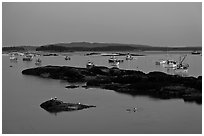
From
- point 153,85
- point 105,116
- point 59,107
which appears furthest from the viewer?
point 153,85

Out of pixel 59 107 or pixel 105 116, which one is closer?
pixel 105 116

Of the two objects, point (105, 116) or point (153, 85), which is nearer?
point (105, 116)

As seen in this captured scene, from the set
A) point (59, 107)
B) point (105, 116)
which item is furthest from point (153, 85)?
point (59, 107)

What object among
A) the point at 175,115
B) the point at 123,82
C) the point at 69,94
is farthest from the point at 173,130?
the point at 123,82

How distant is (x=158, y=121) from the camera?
4.92m

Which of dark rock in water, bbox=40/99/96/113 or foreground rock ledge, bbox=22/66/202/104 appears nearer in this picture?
dark rock in water, bbox=40/99/96/113

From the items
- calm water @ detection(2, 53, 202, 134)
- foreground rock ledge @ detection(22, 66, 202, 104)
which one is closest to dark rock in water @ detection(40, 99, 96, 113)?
calm water @ detection(2, 53, 202, 134)

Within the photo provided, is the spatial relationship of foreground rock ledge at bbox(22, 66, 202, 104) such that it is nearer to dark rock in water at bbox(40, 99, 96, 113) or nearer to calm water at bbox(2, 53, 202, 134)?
calm water at bbox(2, 53, 202, 134)

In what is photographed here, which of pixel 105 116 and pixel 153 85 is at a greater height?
pixel 153 85

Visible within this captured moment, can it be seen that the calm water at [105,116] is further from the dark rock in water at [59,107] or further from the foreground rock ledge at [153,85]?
the foreground rock ledge at [153,85]

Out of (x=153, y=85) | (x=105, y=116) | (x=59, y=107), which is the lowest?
(x=105, y=116)

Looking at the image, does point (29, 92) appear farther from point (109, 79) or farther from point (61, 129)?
point (61, 129)

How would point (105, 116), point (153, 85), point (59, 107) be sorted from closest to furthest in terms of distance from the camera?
point (105, 116)
point (59, 107)
point (153, 85)

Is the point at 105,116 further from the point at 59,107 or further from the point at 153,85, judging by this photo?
the point at 153,85
